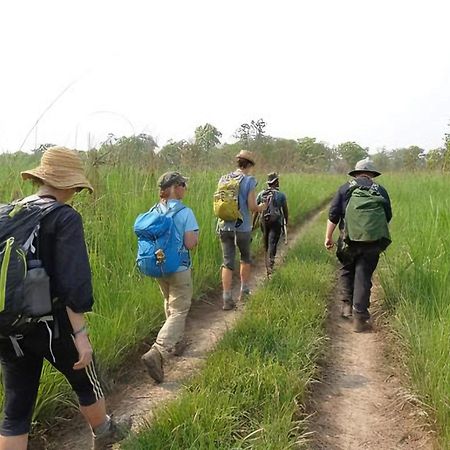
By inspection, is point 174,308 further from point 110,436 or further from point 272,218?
point 272,218

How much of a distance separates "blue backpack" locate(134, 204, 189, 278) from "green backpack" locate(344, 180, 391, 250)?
2077 mm

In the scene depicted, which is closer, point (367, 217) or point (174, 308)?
point (174, 308)

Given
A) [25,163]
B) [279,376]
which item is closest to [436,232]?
[279,376]

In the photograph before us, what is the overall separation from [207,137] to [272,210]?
9.28ft

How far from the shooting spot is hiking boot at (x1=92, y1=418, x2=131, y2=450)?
9.08 ft

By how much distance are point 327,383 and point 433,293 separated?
1.51 m

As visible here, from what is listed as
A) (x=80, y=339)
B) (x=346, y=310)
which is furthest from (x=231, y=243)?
(x=80, y=339)

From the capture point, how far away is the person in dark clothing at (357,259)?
16.9ft

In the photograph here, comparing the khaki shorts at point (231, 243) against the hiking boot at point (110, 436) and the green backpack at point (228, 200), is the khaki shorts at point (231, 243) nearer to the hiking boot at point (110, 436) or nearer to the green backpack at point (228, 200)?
the green backpack at point (228, 200)

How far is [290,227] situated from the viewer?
12.7 metres

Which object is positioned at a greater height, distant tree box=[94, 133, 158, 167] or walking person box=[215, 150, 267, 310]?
distant tree box=[94, 133, 158, 167]

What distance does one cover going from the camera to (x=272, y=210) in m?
7.43

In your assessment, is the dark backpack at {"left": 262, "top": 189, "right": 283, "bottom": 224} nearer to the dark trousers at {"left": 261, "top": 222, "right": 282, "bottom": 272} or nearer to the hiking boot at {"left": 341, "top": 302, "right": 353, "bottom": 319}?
the dark trousers at {"left": 261, "top": 222, "right": 282, "bottom": 272}

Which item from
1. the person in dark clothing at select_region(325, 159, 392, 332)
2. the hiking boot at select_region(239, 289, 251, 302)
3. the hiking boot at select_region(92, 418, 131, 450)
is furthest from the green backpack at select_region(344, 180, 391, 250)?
the hiking boot at select_region(92, 418, 131, 450)
